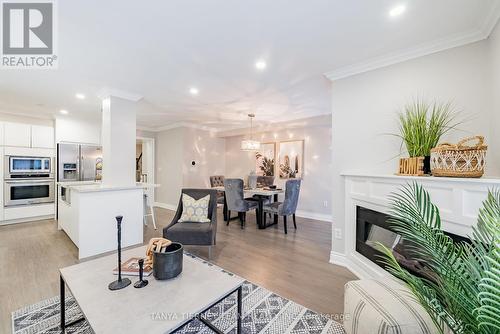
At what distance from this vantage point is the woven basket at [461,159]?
1.47m

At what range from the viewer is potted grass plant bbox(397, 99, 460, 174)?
6.37ft

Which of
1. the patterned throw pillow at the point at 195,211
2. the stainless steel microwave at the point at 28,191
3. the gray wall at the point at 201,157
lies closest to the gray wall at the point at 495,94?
the patterned throw pillow at the point at 195,211

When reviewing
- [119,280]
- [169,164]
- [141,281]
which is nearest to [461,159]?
[141,281]

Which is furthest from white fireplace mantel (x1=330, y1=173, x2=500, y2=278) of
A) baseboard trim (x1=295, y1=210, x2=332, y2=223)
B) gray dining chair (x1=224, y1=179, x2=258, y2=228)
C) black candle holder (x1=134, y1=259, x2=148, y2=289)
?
baseboard trim (x1=295, y1=210, x2=332, y2=223)

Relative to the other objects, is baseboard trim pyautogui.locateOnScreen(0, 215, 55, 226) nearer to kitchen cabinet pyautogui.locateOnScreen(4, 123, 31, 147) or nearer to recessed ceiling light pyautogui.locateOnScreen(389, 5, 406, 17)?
kitchen cabinet pyautogui.locateOnScreen(4, 123, 31, 147)

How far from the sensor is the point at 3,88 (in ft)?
10.6

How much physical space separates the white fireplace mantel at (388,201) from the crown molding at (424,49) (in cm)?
128

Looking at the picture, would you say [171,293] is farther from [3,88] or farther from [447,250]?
[3,88]

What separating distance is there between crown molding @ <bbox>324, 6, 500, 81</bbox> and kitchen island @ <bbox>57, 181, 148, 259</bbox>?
340cm

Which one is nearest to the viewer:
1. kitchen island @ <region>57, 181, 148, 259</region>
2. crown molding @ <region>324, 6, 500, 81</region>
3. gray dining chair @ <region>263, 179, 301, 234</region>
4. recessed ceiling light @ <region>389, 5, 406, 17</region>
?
recessed ceiling light @ <region>389, 5, 406, 17</region>

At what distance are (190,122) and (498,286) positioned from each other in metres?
5.82

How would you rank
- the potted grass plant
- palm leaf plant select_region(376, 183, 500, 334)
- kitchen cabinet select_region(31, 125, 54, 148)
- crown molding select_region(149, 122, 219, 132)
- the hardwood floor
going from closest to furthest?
palm leaf plant select_region(376, 183, 500, 334) < the potted grass plant < the hardwood floor < kitchen cabinet select_region(31, 125, 54, 148) < crown molding select_region(149, 122, 219, 132)

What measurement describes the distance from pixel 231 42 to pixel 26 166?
540 centimetres

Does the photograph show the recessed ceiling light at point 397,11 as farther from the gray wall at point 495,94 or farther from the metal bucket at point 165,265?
the metal bucket at point 165,265
